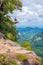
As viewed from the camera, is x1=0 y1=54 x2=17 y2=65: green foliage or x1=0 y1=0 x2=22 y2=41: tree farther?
x1=0 y1=0 x2=22 y2=41: tree

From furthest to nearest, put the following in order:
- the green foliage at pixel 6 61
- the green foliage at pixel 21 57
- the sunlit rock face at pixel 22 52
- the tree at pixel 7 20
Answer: the tree at pixel 7 20 → the sunlit rock face at pixel 22 52 → the green foliage at pixel 21 57 → the green foliage at pixel 6 61

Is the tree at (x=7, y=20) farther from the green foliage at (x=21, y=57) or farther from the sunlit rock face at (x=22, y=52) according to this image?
the green foliage at (x=21, y=57)

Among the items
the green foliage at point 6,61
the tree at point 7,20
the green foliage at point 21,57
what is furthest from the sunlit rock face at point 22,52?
the tree at point 7,20

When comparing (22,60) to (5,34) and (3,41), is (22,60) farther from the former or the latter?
(5,34)

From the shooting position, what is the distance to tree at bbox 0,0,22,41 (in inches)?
1630

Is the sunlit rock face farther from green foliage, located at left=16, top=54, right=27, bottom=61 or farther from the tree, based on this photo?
the tree

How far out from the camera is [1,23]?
42.3 metres

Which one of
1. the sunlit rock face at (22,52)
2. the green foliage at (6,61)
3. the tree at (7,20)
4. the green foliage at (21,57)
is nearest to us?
the green foliage at (6,61)

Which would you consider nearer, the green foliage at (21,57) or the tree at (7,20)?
the green foliage at (21,57)

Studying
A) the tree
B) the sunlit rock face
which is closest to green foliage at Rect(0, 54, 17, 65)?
the sunlit rock face

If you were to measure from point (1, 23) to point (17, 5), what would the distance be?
408cm

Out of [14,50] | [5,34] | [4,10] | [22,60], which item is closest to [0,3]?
[4,10]

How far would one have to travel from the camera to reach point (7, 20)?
143 ft

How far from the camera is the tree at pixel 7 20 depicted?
4141 cm
